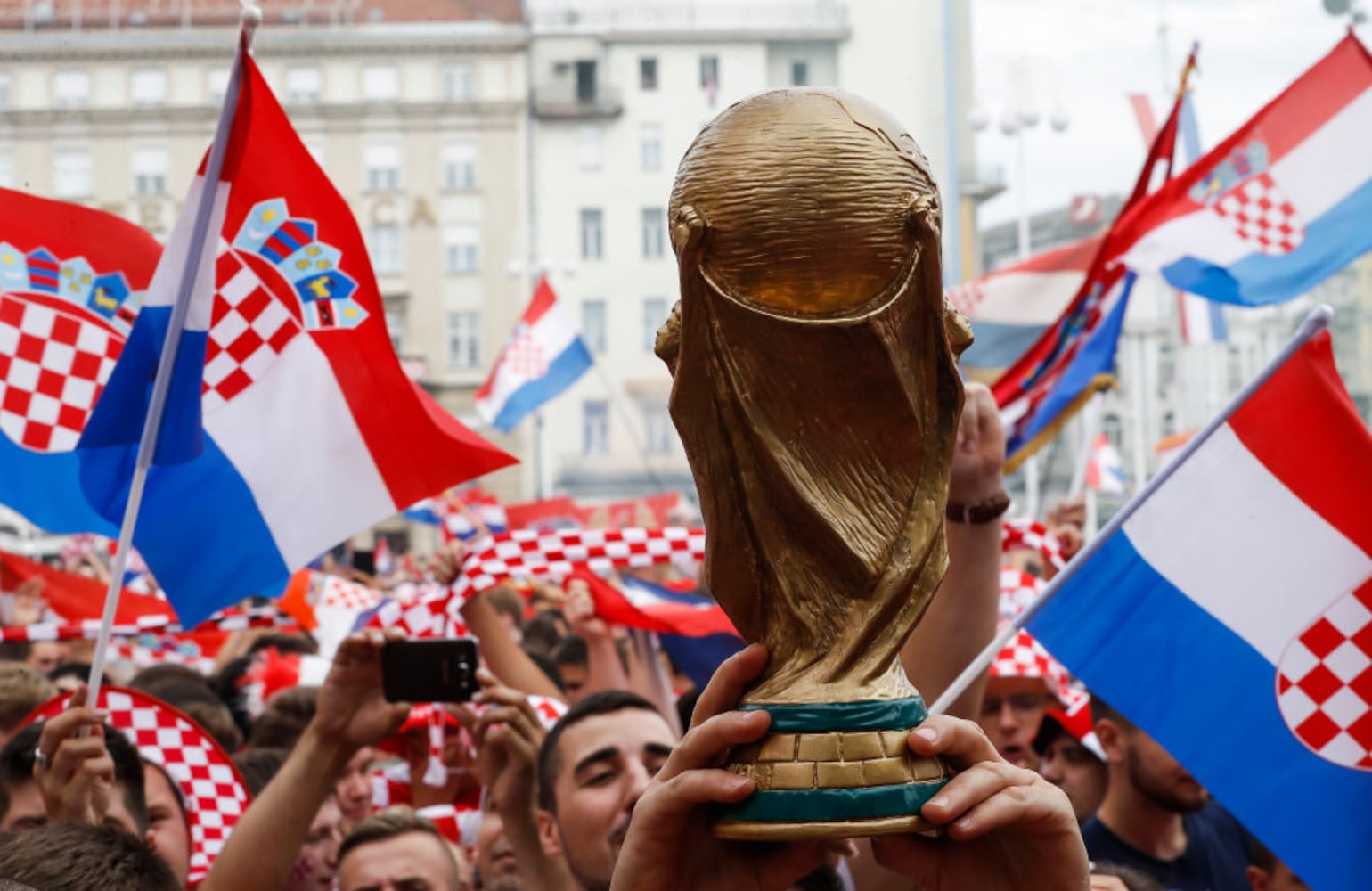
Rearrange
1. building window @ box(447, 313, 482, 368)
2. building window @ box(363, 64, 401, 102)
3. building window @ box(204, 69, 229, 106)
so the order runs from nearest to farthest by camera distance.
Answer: building window @ box(204, 69, 229, 106)
building window @ box(363, 64, 401, 102)
building window @ box(447, 313, 482, 368)

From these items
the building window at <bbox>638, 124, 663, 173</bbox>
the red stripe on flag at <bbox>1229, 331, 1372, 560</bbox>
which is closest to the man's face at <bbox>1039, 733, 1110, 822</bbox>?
the red stripe on flag at <bbox>1229, 331, 1372, 560</bbox>

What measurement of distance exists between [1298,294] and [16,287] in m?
4.77

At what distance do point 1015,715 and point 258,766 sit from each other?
244 centimetres

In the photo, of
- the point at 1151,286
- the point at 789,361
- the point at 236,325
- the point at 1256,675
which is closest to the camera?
the point at 789,361

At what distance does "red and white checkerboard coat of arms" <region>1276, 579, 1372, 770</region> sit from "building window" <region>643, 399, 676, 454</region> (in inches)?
1820

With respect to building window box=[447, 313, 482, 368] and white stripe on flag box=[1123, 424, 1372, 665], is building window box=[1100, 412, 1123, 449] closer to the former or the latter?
building window box=[447, 313, 482, 368]

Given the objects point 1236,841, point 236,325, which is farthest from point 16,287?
point 1236,841

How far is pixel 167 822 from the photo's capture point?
4.43 meters

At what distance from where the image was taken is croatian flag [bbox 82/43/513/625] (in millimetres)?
4102

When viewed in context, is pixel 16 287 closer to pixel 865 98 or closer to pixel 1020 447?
pixel 865 98

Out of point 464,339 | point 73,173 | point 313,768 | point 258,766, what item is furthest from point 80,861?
point 464,339

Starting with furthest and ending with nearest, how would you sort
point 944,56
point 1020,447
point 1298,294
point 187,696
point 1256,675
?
point 944,56 < point 1020,447 < point 1298,294 < point 187,696 < point 1256,675

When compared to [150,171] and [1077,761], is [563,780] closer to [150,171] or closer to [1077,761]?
[1077,761]

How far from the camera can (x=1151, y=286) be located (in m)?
48.7
